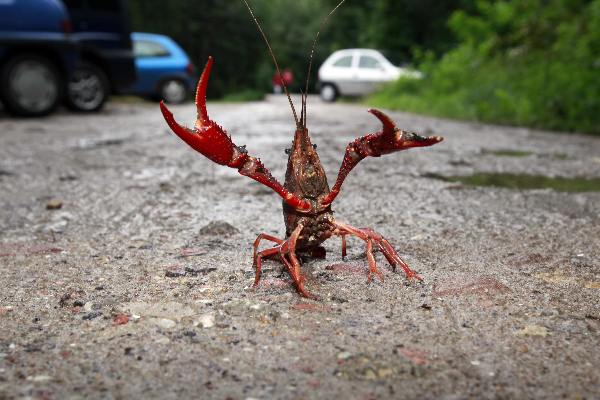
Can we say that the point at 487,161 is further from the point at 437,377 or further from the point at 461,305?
the point at 437,377

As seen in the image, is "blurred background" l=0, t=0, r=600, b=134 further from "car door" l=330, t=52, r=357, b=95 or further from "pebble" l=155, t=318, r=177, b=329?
"pebble" l=155, t=318, r=177, b=329

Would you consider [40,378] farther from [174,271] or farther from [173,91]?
[173,91]

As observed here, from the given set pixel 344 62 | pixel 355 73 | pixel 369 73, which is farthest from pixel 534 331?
pixel 344 62

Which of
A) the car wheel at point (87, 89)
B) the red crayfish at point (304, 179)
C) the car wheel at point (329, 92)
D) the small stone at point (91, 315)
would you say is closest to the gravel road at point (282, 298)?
the small stone at point (91, 315)

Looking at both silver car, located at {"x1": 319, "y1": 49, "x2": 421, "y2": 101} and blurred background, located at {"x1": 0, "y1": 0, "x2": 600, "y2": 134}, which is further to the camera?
silver car, located at {"x1": 319, "y1": 49, "x2": 421, "y2": 101}

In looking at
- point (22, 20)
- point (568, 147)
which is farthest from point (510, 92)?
point (22, 20)

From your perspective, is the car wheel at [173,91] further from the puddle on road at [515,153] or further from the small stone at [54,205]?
the small stone at [54,205]

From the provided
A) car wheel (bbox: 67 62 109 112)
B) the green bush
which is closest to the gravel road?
the green bush
